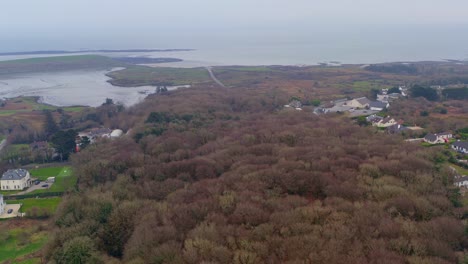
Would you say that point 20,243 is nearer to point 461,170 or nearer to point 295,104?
point 461,170

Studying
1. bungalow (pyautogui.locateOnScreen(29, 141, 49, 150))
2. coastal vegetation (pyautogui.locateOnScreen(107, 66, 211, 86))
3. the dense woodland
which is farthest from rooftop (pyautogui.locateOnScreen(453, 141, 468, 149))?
coastal vegetation (pyautogui.locateOnScreen(107, 66, 211, 86))

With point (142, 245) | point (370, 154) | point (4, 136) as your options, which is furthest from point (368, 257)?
point (4, 136)

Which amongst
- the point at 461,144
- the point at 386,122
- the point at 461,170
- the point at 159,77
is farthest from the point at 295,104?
the point at 159,77

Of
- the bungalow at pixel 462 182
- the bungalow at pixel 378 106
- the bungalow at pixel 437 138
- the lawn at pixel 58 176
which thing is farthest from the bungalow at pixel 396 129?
the lawn at pixel 58 176

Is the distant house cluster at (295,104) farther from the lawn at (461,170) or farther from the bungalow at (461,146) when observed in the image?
the lawn at (461,170)

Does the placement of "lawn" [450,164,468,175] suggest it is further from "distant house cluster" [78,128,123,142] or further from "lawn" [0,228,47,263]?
"distant house cluster" [78,128,123,142]

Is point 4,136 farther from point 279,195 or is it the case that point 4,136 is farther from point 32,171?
point 279,195
